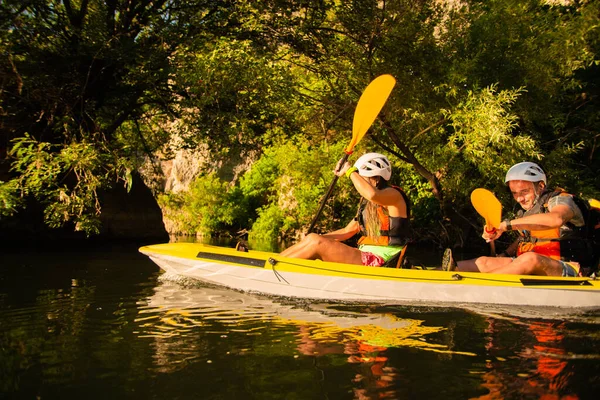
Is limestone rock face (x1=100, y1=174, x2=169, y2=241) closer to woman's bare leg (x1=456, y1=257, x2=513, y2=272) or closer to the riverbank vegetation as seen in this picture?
the riverbank vegetation

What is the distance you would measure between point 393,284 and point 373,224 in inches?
23.1

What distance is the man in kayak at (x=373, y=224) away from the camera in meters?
5.30

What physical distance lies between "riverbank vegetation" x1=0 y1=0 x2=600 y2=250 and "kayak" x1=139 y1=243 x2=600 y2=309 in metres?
3.45

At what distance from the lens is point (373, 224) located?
5.52m

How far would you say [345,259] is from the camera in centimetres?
563

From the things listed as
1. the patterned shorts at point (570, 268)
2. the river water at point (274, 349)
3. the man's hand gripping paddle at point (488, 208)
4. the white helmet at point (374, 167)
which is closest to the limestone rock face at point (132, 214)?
the river water at point (274, 349)

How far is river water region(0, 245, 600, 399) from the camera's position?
300cm

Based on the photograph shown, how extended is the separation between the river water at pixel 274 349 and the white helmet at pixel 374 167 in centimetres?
121

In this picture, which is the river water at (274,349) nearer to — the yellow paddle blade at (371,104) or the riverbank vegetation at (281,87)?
the yellow paddle blade at (371,104)

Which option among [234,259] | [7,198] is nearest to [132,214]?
[7,198]

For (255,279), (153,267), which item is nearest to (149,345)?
(255,279)

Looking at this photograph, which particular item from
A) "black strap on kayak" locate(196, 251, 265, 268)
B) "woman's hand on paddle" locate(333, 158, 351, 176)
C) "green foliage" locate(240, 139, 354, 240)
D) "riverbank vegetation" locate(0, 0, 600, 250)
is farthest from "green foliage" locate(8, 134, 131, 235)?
"green foliage" locate(240, 139, 354, 240)

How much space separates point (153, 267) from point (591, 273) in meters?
5.67

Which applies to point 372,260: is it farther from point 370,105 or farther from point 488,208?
point 370,105
